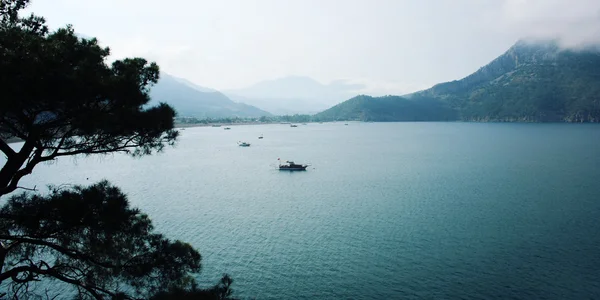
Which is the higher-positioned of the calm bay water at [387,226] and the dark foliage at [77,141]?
the dark foliage at [77,141]

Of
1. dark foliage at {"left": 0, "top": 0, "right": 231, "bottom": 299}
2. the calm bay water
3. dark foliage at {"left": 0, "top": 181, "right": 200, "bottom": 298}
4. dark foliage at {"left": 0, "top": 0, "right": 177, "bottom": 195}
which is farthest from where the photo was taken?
the calm bay water

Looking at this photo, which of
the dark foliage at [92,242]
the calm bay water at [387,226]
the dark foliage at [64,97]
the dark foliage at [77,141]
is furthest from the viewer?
the calm bay water at [387,226]

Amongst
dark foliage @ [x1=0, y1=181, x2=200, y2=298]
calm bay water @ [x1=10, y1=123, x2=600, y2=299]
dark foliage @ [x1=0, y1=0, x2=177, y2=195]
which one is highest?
dark foliage @ [x1=0, y1=0, x2=177, y2=195]

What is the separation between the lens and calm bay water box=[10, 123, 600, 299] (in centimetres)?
2523

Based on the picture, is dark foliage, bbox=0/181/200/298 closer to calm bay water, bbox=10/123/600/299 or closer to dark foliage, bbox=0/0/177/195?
dark foliage, bbox=0/0/177/195

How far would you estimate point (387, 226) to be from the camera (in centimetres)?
3738

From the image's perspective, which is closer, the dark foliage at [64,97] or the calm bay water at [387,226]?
the dark foliage at [64,97]

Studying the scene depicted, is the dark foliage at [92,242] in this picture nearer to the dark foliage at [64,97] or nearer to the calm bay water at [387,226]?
the dark foliage at [64,97]

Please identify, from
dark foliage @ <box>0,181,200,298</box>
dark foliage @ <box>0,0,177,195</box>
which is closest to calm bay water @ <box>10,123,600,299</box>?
dark foliage @ <box>0,0,177,195</box>

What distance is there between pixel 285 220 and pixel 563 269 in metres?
24.2

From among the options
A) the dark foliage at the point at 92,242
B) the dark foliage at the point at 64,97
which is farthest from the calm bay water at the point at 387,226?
the dark foliage at the point at 92,242

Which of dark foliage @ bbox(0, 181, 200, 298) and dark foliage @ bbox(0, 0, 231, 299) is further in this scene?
dark foliage @ bbox(0, 181, 200, 298)

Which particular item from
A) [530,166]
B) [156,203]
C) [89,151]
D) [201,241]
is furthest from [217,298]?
[530,166]

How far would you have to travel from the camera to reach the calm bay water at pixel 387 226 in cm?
2523
